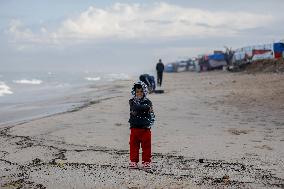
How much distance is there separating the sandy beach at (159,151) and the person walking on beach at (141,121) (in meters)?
0.27

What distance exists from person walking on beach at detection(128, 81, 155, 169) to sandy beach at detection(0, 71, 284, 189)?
27cm

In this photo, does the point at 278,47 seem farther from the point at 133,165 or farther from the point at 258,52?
the point at 133,165

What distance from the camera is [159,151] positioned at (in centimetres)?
934

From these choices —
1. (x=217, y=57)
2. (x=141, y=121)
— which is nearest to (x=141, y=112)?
(x=141, y=121)

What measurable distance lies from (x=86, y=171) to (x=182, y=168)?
1.63 metres

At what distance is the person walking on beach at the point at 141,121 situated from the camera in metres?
8.05

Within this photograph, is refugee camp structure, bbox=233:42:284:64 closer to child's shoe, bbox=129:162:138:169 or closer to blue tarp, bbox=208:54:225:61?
blue tarp, bbox=208:54:225:61

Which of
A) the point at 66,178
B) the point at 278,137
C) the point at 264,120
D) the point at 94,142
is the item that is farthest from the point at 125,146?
the point at 264,120

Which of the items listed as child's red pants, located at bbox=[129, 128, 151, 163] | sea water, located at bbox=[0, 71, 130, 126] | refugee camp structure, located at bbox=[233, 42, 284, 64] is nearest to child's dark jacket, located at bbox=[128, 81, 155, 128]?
child's red pants, located at bbox=[129, 128, 151, 163]

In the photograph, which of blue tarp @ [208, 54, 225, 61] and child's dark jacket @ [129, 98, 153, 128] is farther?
blue tarp @ [208, 54, 225, 61]

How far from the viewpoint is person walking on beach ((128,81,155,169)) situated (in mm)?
8055

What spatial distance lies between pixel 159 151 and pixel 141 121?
58.1 inches

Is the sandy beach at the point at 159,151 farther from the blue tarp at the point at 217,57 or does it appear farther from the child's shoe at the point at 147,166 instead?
the blue tarp at the point at 217,57

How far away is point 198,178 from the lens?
7191 millimetres
